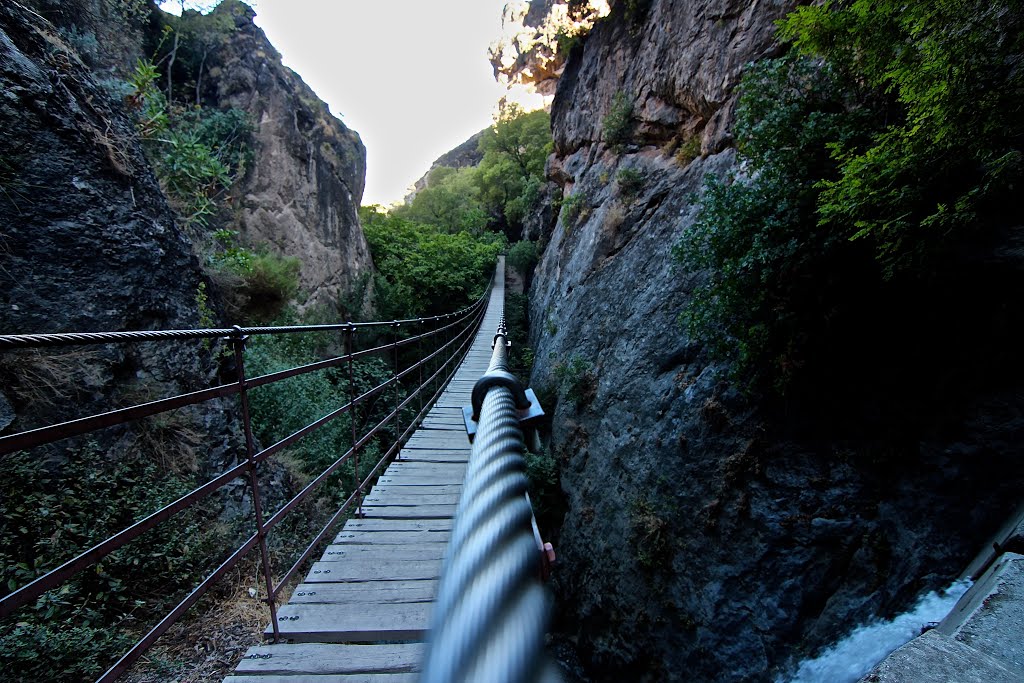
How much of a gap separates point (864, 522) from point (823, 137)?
8.27 ft

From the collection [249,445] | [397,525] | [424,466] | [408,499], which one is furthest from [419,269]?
[249,445]

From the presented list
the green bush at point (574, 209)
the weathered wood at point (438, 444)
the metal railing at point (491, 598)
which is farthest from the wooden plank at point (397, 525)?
the green bush at point (574, 209)

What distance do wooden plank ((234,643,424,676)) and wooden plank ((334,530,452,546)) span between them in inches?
27.3

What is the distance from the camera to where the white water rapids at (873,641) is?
2.18 metres

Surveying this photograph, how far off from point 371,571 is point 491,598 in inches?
80.7

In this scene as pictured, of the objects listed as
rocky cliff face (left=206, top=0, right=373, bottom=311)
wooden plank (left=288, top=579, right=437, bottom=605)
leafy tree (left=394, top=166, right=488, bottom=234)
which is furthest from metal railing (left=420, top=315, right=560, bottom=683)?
leafy tree (left=394, top=166, right=488, bottom=234)

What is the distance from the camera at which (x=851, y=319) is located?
282 centimetres

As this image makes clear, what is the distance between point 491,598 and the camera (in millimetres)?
370

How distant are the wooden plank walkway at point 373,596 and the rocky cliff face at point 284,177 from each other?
22.8 ft

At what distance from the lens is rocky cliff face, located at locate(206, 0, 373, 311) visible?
8617 mm

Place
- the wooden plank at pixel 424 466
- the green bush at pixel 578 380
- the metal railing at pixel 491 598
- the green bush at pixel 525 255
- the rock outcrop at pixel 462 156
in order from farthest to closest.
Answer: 1. the rock outcrop at pixel 462 156
2. the green bush at pixel 525 255
3. the green bush at pixel 578 380
4. the wooden plank at pixel 424 466
5. the metal railing at pixel 491 598

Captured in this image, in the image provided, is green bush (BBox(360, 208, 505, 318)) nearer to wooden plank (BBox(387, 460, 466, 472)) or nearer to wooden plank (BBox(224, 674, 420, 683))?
wooden plank (BBox(387, 460, 466, 472))

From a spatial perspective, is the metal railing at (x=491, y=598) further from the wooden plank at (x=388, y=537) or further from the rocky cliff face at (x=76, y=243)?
the rocky cliff face at (x=76, y=243)

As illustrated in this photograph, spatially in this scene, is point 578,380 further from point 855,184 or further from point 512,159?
point 512,159
